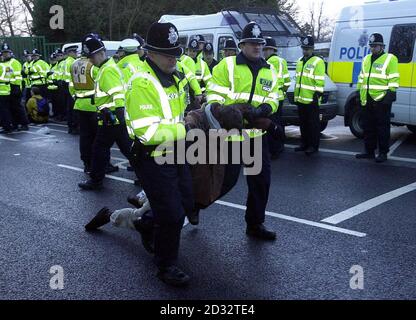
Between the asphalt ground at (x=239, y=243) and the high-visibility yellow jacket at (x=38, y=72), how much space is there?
28.3ft

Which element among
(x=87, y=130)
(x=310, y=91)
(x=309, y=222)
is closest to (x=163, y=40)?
(x=309, y=222)

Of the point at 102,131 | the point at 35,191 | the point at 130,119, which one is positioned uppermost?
the point at 130,119

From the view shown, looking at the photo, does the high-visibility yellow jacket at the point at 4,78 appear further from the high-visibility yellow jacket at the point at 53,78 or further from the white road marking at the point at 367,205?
the white road marking at the point at 367,205

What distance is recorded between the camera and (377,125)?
28.3ft

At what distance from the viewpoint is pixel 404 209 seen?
5.88m

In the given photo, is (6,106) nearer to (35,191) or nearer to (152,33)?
(35,191)

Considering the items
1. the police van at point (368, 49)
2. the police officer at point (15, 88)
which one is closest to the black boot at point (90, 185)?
the police van at point (368, 49)

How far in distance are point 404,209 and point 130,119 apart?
3637mm

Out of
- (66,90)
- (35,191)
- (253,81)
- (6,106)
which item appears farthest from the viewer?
(66,90)

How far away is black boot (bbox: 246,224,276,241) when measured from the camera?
499 centimetres

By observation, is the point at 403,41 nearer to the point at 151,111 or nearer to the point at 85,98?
the point at 85,98

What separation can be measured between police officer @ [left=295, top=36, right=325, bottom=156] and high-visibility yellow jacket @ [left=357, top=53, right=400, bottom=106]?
0.85 m

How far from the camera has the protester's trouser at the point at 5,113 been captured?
507 inches
